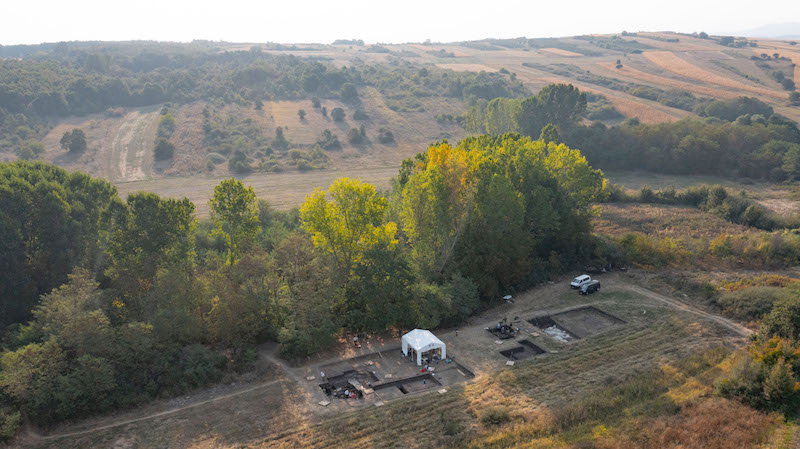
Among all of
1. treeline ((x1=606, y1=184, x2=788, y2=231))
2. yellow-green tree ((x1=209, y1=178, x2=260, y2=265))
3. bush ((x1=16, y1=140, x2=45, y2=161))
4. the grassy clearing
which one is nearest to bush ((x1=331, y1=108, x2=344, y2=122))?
the grassy clearing

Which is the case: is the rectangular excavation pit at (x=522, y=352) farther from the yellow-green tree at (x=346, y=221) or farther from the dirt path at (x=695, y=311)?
the dirt path at (x=695, y=311)

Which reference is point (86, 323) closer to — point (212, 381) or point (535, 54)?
point (212, 381)

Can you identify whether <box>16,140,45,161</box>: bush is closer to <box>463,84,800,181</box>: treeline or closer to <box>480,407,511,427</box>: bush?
<box>463,84,800,181</box>: treeline

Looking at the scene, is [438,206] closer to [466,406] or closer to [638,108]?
[466,406]

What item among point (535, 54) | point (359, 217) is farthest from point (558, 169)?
point (535, 54)

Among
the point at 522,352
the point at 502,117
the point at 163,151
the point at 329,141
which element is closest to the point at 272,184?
the point at 329,141

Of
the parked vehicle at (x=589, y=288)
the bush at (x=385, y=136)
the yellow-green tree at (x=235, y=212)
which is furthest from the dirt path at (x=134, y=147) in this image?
the parked vehicle at (x=589, y=288)
